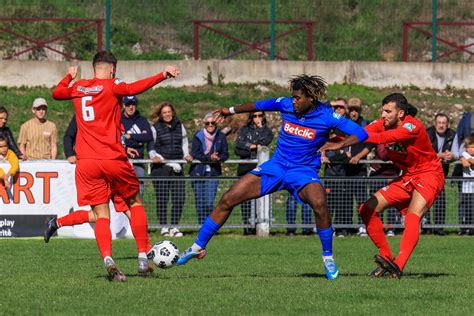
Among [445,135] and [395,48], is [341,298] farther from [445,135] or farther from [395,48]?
[395,48]

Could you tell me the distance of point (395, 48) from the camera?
27328mm

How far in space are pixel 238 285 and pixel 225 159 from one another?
23.5ft

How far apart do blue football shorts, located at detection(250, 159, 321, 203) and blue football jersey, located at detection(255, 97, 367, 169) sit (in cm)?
6

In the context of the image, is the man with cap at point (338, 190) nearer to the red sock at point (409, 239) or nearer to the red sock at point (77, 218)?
the red sock at point (409, 239)

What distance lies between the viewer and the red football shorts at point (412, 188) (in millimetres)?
11578

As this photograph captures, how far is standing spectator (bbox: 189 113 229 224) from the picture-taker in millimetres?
17297

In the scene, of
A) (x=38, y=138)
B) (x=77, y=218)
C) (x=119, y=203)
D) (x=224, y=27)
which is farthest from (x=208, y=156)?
(x=224, y=27)

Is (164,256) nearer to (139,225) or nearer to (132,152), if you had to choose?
(139,225)

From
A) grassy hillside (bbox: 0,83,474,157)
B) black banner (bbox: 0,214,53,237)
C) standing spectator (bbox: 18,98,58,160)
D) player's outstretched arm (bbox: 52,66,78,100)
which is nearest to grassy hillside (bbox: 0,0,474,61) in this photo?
grassy hillside (bbox: 0,83,474,157)

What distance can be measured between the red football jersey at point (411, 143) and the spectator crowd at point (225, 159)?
5.39 m

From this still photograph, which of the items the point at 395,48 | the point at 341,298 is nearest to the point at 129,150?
the point at 341,298

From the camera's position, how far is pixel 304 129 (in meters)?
11.2

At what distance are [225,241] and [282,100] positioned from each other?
582 cm

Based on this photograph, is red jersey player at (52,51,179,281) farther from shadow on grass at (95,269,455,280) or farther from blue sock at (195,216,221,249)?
blue sock at (195,216,221,249)
